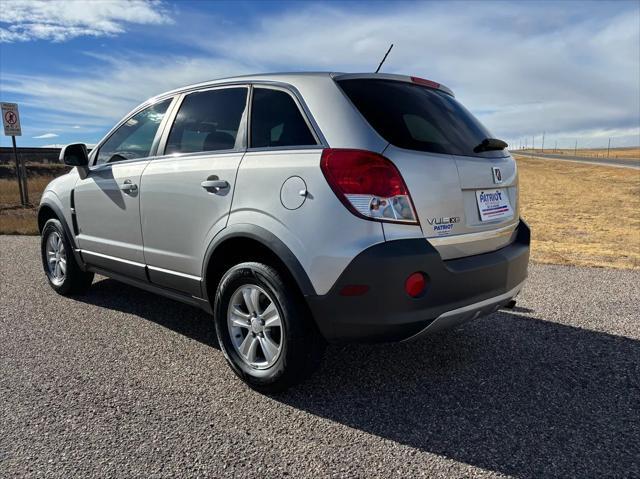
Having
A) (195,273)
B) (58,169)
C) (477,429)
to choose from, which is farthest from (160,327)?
(58,169)

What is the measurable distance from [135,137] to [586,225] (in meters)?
9.87

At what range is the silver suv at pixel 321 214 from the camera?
8.44ft

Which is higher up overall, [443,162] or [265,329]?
[443,162]

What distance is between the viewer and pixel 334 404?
9.57 ft

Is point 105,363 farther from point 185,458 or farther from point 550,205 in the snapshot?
point 550,205

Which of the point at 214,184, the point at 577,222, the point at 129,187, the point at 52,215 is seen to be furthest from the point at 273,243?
the point at 577,222

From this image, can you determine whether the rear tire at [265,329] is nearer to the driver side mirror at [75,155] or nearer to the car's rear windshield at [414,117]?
the car's rear windshield at [414,117]

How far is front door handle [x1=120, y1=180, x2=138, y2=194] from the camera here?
12.7 ft

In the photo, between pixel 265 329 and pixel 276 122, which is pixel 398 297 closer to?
pixel 265 329

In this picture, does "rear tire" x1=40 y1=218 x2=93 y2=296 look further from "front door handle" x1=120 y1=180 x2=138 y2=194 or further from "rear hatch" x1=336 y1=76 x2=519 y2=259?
"rear hatch" x1=336 y1=76 x2=519 y2=259

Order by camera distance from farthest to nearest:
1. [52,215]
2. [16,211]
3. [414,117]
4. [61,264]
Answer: [16,211]
[52,215]
[61,264]
[414,117]

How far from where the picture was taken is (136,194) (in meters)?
3.86

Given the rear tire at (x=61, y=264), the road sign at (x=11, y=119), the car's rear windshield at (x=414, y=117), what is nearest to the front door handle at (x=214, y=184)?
the car's rear windshield at (x=414, y=117)

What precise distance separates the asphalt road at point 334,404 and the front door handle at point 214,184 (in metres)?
1.17
